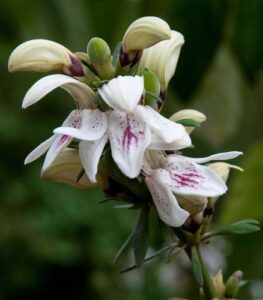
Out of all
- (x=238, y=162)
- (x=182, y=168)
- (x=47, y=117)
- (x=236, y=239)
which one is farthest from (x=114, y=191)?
(x=47, y=117)

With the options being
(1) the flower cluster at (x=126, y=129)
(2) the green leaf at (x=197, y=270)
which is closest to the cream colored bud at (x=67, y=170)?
(1) the flower cluster at (x=126, y=129)

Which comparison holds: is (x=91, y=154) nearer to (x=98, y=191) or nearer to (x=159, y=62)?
(x=159, y=62)

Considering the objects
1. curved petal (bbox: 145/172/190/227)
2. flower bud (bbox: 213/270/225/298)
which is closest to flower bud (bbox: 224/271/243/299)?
flower bud (bbox: 213/270/225/298)

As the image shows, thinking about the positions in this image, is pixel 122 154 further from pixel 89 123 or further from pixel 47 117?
pixel 47 117

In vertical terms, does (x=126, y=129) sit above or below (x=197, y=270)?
above

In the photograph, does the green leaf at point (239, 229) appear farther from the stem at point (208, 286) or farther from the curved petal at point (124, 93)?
the curved petal at point (124, 93)

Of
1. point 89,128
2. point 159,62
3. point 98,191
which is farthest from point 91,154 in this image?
point 98,191

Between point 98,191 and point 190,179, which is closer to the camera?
point 190,179

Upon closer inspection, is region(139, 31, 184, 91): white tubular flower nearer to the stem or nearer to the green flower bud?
the green flower bud
